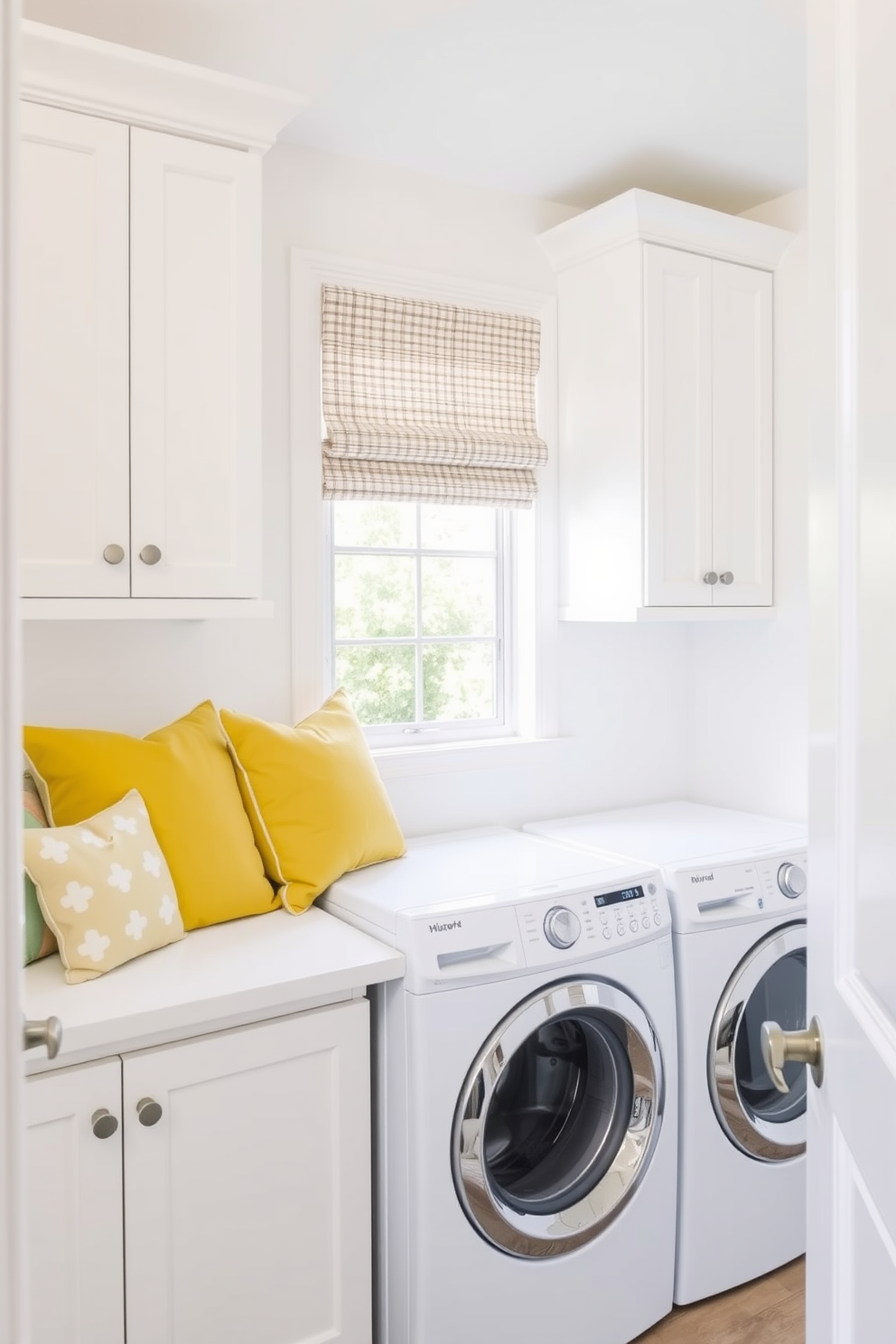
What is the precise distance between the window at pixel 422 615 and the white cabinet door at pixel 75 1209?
1.28m

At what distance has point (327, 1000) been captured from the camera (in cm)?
188

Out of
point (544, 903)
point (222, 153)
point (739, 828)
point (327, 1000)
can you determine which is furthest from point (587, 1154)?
point (222, 153)

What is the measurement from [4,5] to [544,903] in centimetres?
172

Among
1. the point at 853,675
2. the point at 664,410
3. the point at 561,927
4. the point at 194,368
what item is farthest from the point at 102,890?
the point at 664,410

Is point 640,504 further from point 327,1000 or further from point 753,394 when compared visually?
point 327,1000

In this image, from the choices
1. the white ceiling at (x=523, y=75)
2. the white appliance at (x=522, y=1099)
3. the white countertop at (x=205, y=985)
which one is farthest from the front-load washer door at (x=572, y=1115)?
the white ceiling at (x=523, y=75)

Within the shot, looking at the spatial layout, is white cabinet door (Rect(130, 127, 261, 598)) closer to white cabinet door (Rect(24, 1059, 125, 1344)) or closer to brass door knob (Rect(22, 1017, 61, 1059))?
Result: white cabinet door (Rect(24, 1059, 125, 1344))

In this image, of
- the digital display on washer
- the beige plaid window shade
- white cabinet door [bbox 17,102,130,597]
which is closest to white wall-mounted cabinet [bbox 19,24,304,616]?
white cabinet door [bbox 17,102,130,597]

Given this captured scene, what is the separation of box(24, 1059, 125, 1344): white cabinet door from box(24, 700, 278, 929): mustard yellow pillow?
0.43 metres

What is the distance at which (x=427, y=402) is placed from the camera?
2703 millimetres

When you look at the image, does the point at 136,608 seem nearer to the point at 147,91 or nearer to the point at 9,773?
the point at 147,91

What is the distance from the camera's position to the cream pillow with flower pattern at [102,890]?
1.72m

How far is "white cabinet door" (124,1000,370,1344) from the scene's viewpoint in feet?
5.50

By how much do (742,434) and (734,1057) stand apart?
1604mm
